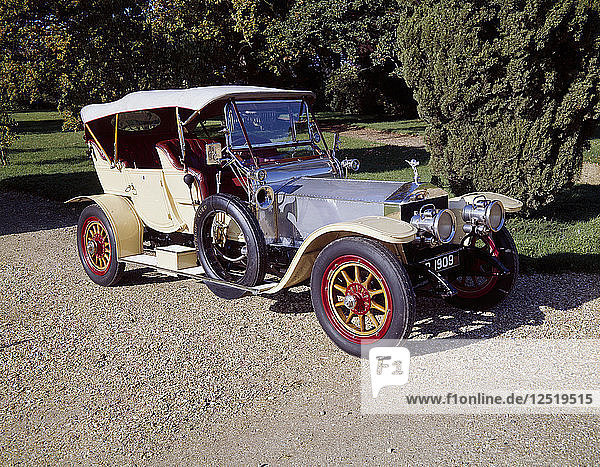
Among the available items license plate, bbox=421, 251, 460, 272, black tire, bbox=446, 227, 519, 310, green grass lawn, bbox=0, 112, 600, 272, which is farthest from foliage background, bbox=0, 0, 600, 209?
license plate, bbox=421, 251, 460, 272

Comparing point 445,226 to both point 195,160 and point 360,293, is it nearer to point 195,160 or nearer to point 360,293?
point 360,293

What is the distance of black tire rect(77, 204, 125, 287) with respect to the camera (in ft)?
21.8

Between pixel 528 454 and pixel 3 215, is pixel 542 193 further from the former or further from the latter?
pixel 3 215

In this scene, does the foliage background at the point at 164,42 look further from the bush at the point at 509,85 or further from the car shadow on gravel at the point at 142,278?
the bush at the point at 509,85

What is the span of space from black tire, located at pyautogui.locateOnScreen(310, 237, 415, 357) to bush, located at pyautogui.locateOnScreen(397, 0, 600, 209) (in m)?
4.84

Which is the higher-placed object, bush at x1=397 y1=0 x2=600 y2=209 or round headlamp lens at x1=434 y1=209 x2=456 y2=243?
bush at x1=397 y1=0 x2=600 y2=209

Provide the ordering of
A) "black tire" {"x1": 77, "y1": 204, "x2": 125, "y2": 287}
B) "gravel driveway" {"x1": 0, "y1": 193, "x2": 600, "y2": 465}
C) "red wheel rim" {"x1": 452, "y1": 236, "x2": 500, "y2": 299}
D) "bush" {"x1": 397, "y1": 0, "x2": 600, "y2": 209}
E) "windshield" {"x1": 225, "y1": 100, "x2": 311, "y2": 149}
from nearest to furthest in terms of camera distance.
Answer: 1. "gravel driveway" {"x1": 0, "y1": 193, "x2": 600, "y2": 465}
2. "red wheel rim" {"x1": 452, "y1": 236, "x2": 500, "y2": 299}
3. "windshield" {"x1": 225, "y1": 100, "x2": 311, "y2": 149}
4. "black tire" {"x1": 77, "y1": 204, "x2": 125, "y2": 287}
5. "bush" {"x1": 397, "y1": 0, "x2": 600, "y2": 209}

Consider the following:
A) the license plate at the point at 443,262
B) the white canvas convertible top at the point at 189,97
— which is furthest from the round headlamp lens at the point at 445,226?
the white canvas convertible top at the point at 189,97

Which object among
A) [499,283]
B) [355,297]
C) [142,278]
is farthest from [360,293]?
[142,278]

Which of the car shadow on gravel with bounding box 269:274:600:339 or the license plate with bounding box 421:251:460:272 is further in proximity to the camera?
the car shadow on gravel with bounding box 269:274:600:339

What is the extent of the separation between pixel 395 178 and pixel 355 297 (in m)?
8.80

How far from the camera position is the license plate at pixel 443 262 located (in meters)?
4.89

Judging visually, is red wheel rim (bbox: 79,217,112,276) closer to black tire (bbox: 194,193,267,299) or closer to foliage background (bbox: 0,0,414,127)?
black tire (bbox: 194,193,267,299)

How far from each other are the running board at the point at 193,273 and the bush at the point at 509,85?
15.7 ft
